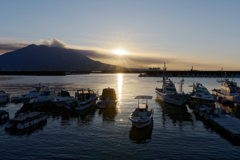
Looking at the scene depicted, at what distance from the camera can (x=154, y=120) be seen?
98.9 feet

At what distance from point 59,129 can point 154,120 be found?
14.6m

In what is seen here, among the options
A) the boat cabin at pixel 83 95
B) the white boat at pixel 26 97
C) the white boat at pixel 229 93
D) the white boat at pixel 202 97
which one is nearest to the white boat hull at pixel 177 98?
the white boat at pixel 202 97

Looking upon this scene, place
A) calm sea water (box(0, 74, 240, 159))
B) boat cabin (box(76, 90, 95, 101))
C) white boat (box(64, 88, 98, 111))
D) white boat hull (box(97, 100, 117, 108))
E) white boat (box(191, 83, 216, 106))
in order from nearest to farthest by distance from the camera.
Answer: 1. calm sea water (box(0, 74, 240, 159))
2. white boat (box(64, 88, 98, 111))
3. white boat hull (box(97, 100, 117, 108))
4. boat cabin (box(76, 90, 95, 101))
5. white boat (box(191, 83, 216, 106))

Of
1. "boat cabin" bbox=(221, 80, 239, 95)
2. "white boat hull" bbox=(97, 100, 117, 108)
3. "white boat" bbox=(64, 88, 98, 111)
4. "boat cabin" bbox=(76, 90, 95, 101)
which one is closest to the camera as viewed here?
"white boat" bbox=(64, 88, 98, 111)

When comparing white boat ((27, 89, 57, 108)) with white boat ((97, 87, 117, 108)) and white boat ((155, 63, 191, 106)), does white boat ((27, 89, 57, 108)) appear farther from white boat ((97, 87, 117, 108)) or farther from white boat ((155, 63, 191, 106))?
white boat ((155, 63, 191, 106))

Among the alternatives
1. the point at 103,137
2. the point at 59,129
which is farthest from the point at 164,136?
the point at 59,129

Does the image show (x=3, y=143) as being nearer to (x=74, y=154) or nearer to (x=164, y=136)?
(x=74, y=154)

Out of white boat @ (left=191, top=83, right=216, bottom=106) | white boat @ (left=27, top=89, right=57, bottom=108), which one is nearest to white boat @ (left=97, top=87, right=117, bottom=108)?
white boat @ (left=27, top=89, right=57, bottom=108)

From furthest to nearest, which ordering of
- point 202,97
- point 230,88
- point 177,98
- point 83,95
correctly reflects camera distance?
point 230,88 < point 202,97 < point 177,98 < point 83,95

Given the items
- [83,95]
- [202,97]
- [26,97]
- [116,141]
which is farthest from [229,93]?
[26,97]

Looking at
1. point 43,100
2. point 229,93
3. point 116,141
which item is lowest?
point 116,141

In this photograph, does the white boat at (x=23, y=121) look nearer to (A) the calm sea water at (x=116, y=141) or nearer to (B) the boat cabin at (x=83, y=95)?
(A) the calm sea water at (x=116, y=141)

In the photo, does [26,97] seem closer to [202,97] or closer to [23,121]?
[23,121]

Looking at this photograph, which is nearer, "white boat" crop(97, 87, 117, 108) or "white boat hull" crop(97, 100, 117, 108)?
"white boat hull" crop(97, 100, 117, 108)
